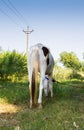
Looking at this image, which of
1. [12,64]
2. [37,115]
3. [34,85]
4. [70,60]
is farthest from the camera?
[70,60]

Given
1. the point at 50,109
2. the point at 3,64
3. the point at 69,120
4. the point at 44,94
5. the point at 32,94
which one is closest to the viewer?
the point at 69,120

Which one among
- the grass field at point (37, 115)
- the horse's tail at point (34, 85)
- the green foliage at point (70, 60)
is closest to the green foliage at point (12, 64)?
the grass field at point (37, 115)

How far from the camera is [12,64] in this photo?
2161 centimetres

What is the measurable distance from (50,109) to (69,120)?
5.82 ft

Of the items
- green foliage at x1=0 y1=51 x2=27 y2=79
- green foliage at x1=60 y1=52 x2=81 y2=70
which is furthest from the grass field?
green foliage at x1=60 y1=52 x2=81 y2=70

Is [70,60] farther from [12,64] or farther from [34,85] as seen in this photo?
[34,85]

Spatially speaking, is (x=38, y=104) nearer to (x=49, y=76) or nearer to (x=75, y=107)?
(x=75, y=107)

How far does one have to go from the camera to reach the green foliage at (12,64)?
20.9 meters

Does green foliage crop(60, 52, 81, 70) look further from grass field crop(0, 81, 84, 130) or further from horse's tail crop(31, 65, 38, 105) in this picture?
horse's tail crop(31, 65, 38, 105)

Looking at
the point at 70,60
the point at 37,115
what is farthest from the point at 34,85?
the point at 70,60

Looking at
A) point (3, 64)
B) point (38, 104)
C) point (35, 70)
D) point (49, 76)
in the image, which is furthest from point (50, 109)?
point (3, 64)

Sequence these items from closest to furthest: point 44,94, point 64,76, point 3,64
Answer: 1. point 44,94
2. point 3,64
3. point 64,76

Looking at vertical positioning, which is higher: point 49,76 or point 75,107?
point 49,76

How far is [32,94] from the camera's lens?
8719 mm
